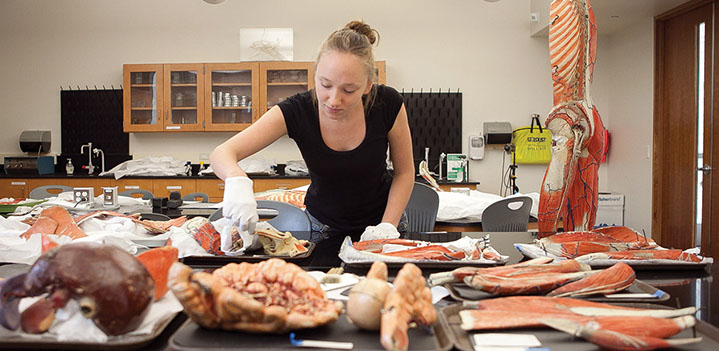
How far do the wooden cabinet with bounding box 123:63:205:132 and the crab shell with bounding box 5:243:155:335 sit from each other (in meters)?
5.15

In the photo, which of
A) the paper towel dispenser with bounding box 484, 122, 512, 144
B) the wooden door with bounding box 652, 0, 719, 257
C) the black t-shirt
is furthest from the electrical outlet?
the wooden door with bounding box 652, 0, 719, 257

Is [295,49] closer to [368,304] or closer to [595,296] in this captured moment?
[595,296]

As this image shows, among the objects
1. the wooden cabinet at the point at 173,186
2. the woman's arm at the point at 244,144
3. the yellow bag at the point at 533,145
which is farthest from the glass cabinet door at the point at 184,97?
the woman's arm at the point at 244,144

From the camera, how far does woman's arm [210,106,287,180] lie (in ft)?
5.23

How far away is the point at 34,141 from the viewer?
5957 millimetres

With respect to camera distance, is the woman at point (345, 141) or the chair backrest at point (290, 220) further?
the chair backrest at point (290, 220)

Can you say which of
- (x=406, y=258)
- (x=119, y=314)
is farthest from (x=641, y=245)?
(x=119, y=314)

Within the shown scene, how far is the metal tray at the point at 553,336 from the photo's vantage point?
711mm

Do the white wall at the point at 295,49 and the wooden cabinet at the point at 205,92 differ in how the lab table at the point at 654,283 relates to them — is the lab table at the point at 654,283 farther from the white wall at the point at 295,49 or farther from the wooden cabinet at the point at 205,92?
the white wall at the point at 295,49

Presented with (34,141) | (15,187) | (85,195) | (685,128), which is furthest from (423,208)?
(34,141)

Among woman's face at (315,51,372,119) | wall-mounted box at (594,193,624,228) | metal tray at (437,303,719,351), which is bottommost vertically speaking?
wall-mounted box at (594,193,624,228)

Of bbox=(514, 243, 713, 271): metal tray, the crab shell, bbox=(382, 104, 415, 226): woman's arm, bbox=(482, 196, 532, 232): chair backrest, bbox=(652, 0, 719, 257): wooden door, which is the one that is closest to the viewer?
the crab shell

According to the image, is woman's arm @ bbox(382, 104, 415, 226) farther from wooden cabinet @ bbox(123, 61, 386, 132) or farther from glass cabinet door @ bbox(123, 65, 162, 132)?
glass cabinet door @ bbox(123, 65, 162, 132)

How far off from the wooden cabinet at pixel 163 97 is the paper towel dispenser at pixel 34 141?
1176 millimetres
